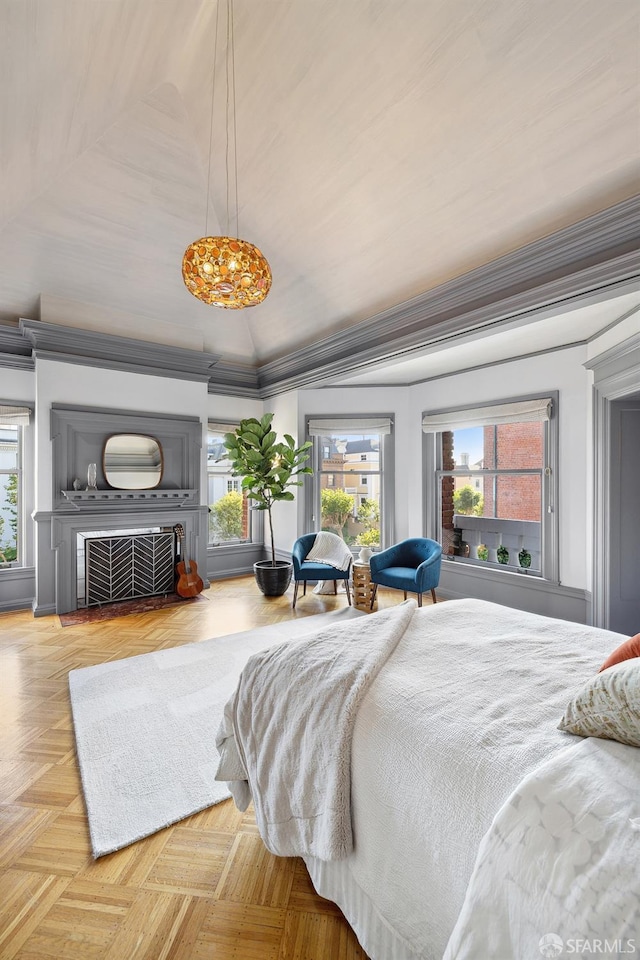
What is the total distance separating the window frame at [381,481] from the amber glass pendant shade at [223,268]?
313 cm

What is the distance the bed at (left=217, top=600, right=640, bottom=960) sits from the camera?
0.79m

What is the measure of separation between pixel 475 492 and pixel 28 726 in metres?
4.53

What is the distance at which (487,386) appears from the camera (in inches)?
193

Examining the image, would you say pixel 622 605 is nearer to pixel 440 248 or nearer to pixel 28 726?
pixel 440 248

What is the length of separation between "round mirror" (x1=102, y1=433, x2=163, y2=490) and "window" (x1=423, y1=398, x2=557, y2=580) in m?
3.28

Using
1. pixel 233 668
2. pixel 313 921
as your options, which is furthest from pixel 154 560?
pixel 313 921

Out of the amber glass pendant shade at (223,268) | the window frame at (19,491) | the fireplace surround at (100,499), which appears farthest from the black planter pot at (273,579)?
the amber glass pendant shade at (223,268)

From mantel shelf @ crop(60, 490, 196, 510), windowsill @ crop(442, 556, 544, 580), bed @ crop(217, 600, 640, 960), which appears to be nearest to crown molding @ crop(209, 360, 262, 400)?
mantel shelf @ crop(60, 490, 196, 510)

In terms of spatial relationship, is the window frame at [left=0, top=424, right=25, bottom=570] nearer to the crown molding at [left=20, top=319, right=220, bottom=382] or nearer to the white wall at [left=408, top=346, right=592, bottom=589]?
the crown molding at [left=20, top=319, right=220, bottom=382]

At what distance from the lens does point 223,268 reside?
99.6 inches

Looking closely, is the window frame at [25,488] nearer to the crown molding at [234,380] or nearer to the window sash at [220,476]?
the window sash at [220,476]

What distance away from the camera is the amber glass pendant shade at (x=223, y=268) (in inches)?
98.9

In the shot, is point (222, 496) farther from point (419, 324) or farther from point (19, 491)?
point (419, 324)

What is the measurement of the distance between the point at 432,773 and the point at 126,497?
15.0ft
